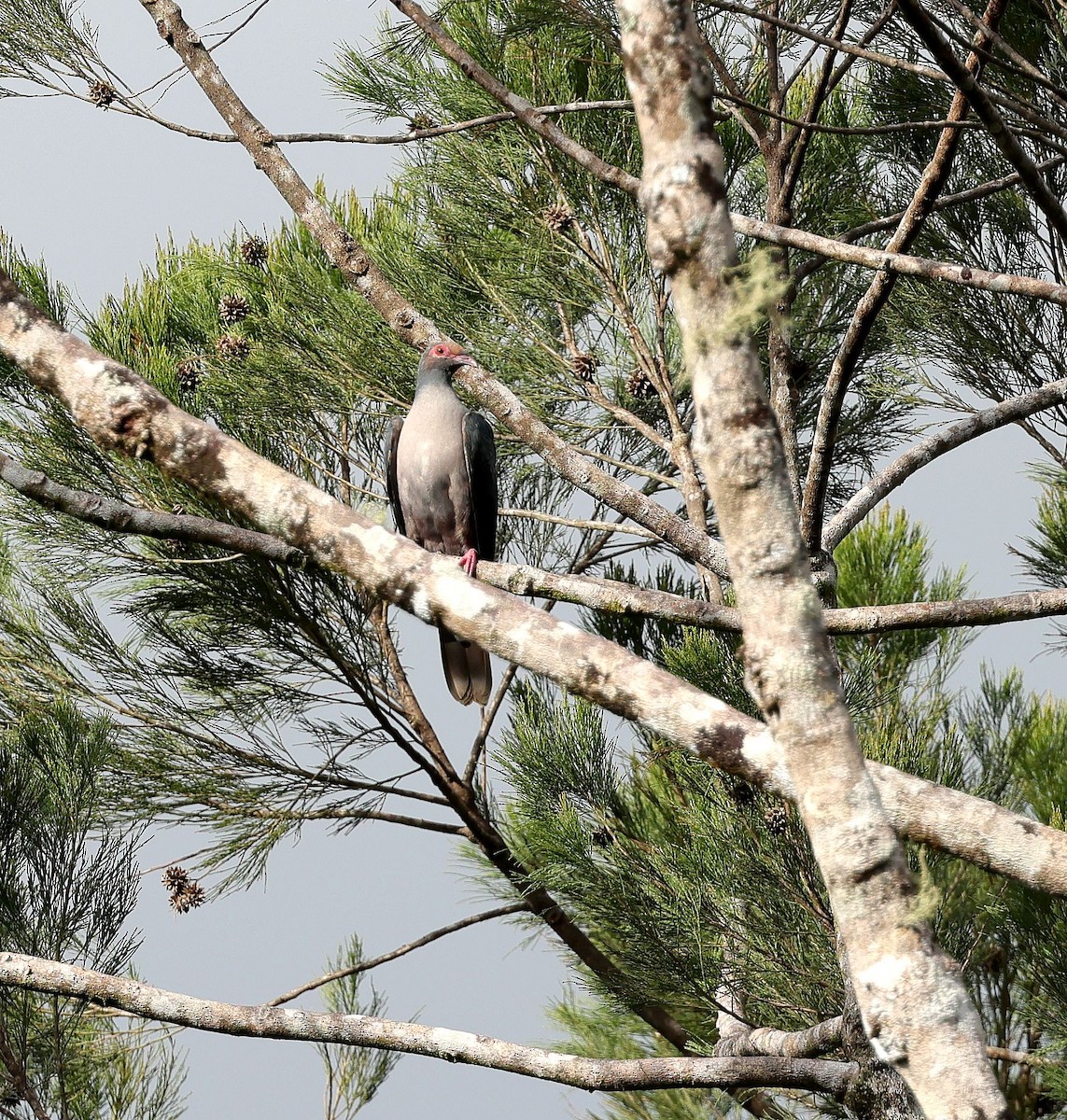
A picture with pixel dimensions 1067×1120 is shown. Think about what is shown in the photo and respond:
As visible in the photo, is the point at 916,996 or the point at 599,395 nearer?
the point at 916,996

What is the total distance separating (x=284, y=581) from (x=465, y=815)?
2.54 ft

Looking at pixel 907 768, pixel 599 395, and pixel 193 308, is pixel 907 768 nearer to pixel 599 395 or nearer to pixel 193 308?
pixel 599 395

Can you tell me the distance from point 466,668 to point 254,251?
173 centimetres

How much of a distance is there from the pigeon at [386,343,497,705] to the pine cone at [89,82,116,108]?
2.91ft

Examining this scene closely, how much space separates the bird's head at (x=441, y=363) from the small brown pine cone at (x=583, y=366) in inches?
30.6

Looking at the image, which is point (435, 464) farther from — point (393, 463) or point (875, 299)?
point (875, 299)

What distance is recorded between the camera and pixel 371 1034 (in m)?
1.69

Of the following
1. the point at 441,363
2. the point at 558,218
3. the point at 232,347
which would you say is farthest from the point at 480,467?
the point at 232,347

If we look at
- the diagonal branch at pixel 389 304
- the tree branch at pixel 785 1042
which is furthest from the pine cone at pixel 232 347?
the tree branch at pixel 785 1042

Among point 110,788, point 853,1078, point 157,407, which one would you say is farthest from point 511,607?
point 110,788

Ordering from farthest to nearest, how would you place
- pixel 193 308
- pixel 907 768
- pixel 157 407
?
1. pixel 193 308
2. pixel 907 768
3. pixel 157 407

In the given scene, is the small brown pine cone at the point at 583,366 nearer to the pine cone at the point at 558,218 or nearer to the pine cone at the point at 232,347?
the pine cone at the point at 558,218

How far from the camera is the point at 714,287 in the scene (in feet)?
2.47

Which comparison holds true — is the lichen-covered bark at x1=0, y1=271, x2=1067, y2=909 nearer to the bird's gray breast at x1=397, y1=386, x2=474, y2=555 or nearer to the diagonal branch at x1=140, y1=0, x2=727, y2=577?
the diagonal branch at x1=140, y1=0, x2=727, y2=577
